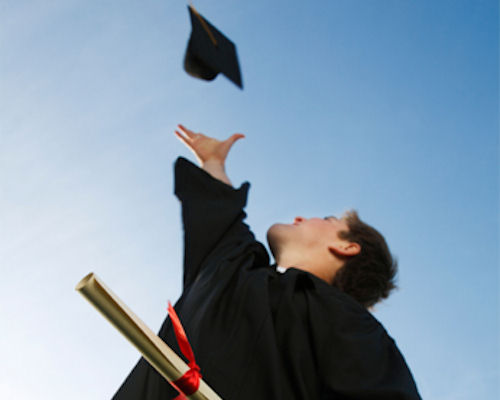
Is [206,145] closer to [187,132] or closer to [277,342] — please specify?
[187,132]

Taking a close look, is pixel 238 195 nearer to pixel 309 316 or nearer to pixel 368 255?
pixel 368 255

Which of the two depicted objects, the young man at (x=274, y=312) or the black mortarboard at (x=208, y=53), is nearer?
the young man at (x=274, y=312)

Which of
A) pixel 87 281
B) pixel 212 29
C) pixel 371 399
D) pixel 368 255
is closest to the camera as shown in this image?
pixel 87 281

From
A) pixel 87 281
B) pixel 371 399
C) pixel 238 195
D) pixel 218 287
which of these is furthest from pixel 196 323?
pixel 87 281

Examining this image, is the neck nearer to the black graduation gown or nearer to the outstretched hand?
the black graduation gown

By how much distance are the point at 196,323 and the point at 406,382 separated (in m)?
0.71

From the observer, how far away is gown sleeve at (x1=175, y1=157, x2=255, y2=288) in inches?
88.7

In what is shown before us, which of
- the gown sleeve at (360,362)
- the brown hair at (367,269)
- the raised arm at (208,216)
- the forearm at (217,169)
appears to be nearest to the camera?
the gown sleeve at (360,362)

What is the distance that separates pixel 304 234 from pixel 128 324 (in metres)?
1.72

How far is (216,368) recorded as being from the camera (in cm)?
156

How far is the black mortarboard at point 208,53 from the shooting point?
3.51m

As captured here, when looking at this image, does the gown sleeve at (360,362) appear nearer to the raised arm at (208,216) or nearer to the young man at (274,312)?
the young man at (274,312)

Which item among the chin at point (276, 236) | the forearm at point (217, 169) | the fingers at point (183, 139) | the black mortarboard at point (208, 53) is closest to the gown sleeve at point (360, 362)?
the chin at point (276, 236)

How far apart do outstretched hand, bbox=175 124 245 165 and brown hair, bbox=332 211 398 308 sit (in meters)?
0.77
